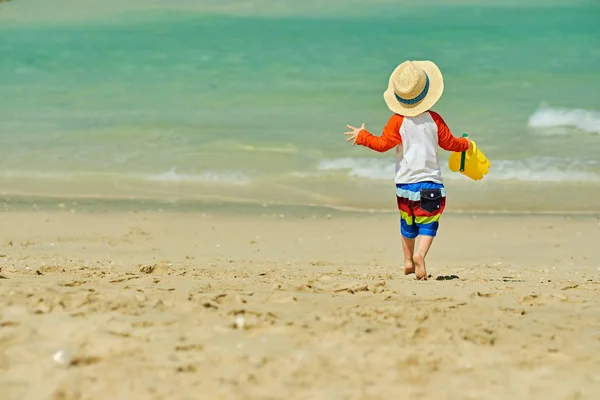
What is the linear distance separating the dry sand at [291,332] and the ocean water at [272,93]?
14.6ft

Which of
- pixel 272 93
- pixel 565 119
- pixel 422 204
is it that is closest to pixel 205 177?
pixel 272 93

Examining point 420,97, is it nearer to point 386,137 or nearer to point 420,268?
point 386,137

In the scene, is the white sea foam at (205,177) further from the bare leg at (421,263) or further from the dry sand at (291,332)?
the bare leg at (421,263)

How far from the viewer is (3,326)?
3.57m

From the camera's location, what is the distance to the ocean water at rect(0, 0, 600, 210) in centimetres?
1085

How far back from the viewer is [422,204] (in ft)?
17.9

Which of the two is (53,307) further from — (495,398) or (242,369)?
(495,398)

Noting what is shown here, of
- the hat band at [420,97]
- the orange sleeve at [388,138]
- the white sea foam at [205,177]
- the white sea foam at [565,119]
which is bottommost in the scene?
the white sea foam at [205,177]

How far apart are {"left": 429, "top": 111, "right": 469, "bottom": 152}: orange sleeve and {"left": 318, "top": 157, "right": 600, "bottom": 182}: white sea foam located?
4.87m

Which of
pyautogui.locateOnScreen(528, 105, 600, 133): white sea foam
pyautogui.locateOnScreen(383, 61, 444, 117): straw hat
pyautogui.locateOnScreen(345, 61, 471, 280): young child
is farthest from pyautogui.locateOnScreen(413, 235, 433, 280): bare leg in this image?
pyautogui.locateOnScreen(528, 105, 600, 133): white sea foam

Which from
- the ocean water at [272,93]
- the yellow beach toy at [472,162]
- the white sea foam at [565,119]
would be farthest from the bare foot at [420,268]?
the white sea foam at [565,119]

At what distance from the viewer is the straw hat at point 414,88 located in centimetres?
528

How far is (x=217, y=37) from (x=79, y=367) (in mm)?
16195

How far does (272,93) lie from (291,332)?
477 inches
